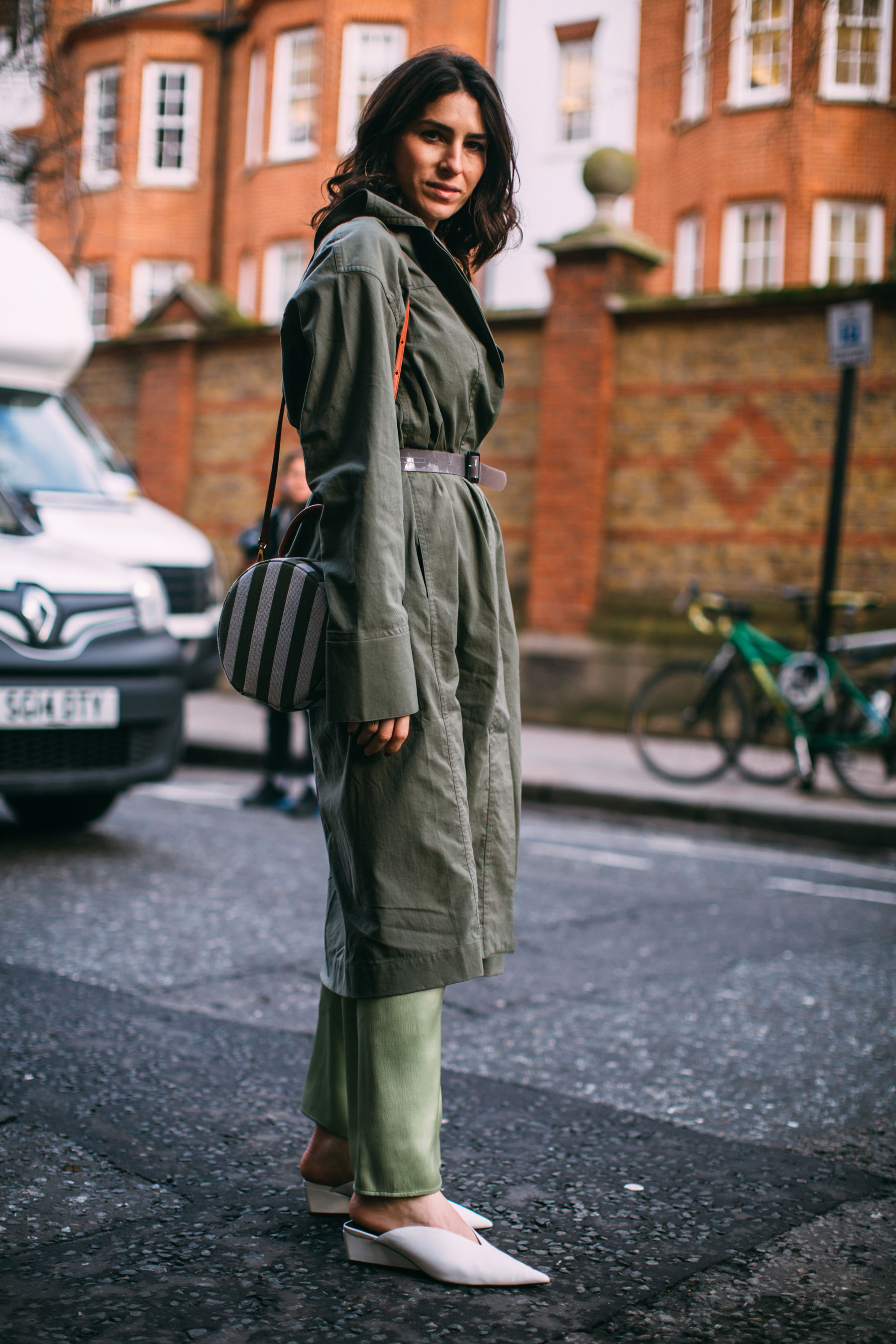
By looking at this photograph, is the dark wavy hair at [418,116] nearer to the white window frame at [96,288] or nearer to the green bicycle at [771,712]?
the green bicycle at [771,712]

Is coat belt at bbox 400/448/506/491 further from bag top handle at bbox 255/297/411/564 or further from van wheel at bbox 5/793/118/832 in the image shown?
van wheel at bbox 5/793/118/832

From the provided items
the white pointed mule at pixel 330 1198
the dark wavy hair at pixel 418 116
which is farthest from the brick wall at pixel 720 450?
the white pointed mule at pixel 330 1198

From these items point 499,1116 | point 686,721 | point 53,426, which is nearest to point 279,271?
point 686,721

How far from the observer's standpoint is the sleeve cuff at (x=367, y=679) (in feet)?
6.75

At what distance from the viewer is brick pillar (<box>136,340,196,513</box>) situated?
50.4ft

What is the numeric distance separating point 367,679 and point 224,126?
25.3m

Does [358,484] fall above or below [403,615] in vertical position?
above

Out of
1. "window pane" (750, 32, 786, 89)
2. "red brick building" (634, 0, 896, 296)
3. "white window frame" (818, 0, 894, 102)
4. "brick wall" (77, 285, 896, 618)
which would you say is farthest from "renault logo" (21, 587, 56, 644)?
"window pane" (750, 32, 786, 89)

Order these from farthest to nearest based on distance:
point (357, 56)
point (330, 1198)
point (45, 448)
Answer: point (357, 56) < point (45, 448) < point (330, 1198)

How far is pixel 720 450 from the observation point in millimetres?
11703

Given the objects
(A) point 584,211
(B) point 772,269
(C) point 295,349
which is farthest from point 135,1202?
(A) point 584,211

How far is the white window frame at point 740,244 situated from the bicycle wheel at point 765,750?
11.9 m

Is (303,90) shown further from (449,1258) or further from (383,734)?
(449,1258)

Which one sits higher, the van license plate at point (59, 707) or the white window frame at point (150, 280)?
the white window frame at point (150, 280)
